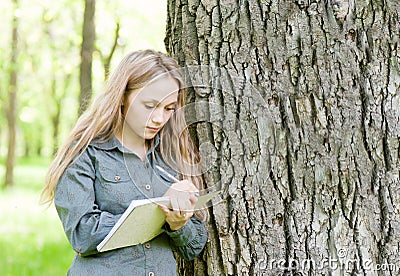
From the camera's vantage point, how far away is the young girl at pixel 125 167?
7.40ft

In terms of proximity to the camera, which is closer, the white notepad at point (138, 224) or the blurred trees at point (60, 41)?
the white notepad at point (138, 224)

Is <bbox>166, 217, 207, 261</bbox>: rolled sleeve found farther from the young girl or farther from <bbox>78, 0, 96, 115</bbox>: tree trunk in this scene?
<bbox>78, 0, 96, 115</bbox>: tree trunk

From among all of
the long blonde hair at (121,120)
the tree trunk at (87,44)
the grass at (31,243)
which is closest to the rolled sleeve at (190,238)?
the long blonde hair at (121,120)

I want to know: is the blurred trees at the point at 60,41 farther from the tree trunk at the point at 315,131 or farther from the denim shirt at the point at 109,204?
the tree trunk at the point at 315,131

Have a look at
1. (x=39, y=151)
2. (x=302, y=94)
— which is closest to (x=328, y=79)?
(x=302, y=94)

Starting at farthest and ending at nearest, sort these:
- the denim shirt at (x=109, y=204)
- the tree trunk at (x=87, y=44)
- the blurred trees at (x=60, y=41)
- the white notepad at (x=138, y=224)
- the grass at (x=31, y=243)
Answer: the blurred trees at (x=60, y=41), the tree trunk at (x=87, y=44), the grass at (x=31, y=243), the denim shirt at (x=109, y=204), the white notepad at (x=138, y=224)

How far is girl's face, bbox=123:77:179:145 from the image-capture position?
7.42ft

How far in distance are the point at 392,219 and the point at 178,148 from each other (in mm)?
879

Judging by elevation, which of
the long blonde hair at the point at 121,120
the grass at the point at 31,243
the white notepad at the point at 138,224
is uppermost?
the long blonde hair at the point at 121,120

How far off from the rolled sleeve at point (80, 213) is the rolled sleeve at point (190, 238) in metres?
0.26

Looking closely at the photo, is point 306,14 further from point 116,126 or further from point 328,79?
point 116,126

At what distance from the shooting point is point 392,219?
2.44 m

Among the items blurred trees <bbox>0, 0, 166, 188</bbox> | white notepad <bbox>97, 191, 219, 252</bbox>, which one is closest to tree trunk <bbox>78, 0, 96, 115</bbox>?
blurred trees <bbox>0, 0, 166, 188</bbox>

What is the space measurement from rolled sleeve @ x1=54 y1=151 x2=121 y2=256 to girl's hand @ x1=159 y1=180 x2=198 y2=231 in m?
0.22
